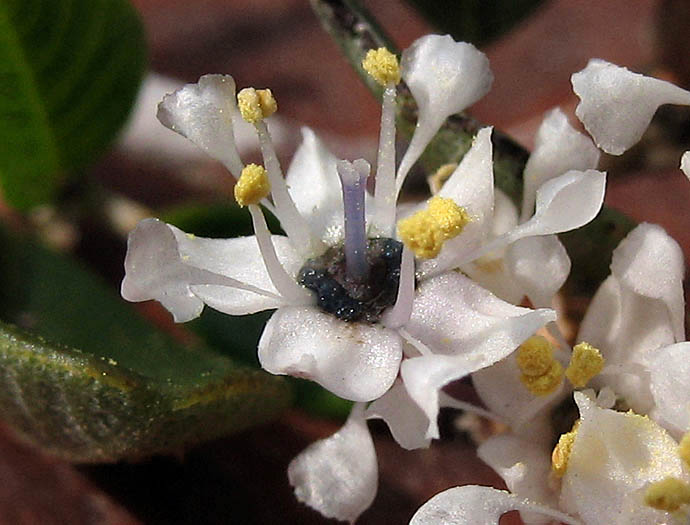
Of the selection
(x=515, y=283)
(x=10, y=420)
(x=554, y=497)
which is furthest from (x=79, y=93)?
(x=554, y=497)

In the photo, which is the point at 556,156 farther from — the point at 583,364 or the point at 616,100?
the point at 583,364

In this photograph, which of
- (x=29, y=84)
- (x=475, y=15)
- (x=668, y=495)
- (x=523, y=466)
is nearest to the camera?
(x=668, y=495)

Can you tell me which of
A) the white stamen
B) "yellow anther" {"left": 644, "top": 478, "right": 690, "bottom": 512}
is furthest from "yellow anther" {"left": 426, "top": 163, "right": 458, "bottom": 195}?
"yellow anther" {"left": 644, "top": 478, "right": 690, "bottom": 512}

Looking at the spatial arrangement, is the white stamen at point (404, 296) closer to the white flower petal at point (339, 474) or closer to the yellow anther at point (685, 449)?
the white flower petal at point (339, 474)

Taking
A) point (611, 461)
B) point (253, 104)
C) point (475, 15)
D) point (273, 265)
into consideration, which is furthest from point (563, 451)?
point (475, 15)

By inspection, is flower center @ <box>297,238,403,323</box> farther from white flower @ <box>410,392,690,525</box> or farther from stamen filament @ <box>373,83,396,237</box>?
white flower @ <box>410,392,690,525</box>

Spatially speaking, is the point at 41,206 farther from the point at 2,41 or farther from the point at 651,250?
the point at 651,250
